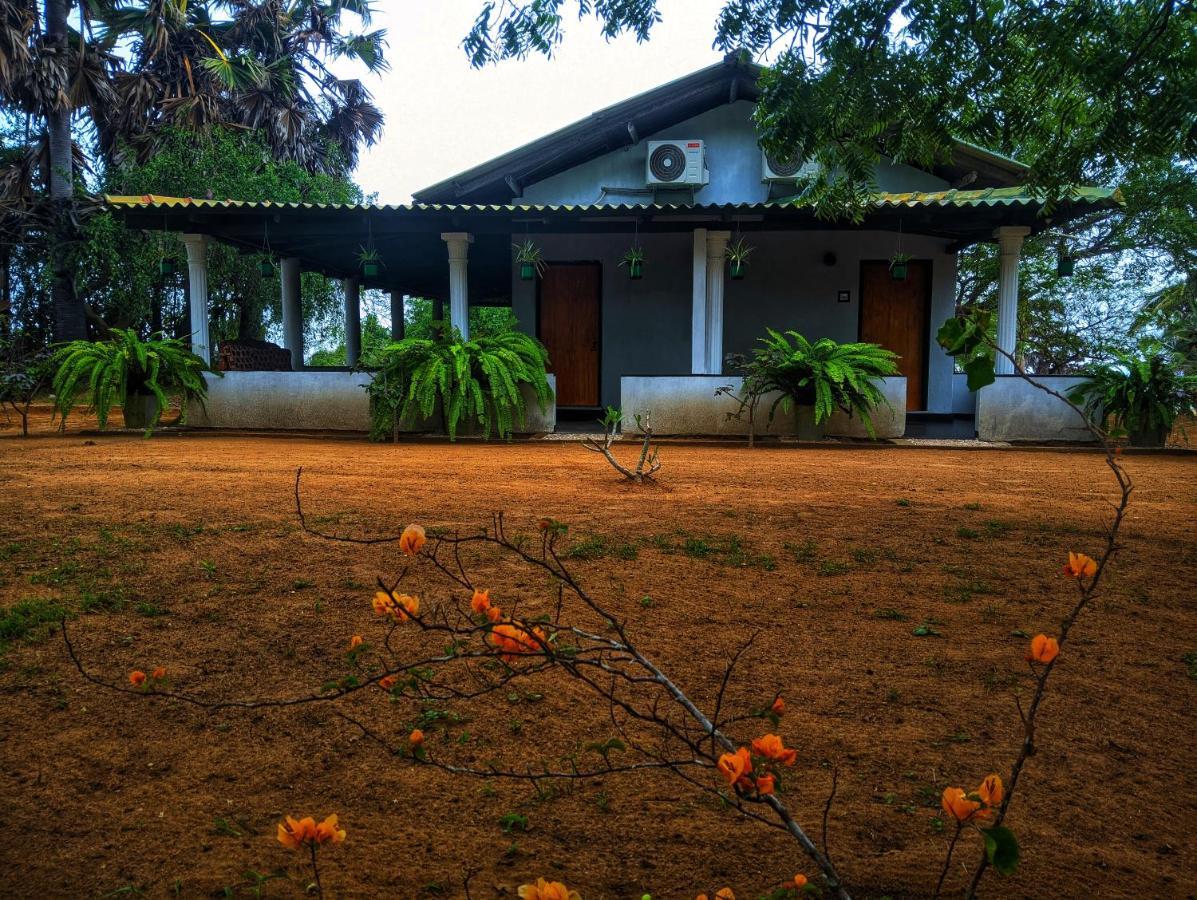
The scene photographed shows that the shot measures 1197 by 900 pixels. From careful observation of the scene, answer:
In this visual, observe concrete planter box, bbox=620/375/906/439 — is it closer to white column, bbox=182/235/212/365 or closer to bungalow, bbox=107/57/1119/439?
bungalow, bbox=107/57/1119/439

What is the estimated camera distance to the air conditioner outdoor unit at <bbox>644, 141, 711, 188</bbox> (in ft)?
38.8

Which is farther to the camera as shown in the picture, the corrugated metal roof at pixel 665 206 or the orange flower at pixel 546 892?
the corrugated metal roof at pixel 665 206

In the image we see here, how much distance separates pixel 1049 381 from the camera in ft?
33.5

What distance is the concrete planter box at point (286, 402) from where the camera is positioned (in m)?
10.4

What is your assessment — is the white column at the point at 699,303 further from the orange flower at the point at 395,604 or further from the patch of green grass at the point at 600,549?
the orange flower at the point at 395,604

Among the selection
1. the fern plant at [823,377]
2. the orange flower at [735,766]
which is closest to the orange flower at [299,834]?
the orange flower at [735,766]

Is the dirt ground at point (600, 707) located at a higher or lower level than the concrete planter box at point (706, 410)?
lower

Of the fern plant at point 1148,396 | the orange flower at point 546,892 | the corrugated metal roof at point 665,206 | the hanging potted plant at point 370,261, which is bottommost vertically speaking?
the orange flower at point 546,892

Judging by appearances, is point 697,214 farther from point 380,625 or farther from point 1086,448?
point 380,625

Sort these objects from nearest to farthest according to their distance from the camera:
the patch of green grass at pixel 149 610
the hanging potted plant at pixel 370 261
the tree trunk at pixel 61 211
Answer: the patch of green grass at pixel 149 610 < the hanging potted plant at pixel 370 261 < the tree trunk at pixel 61 211

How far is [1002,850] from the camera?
111cm

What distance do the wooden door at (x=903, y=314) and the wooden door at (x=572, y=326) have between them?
4080 millimetres

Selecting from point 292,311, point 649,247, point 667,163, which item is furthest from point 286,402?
point 667,163

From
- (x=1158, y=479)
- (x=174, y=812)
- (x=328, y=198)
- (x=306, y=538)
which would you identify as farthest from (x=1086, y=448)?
(x=328, y=198)
